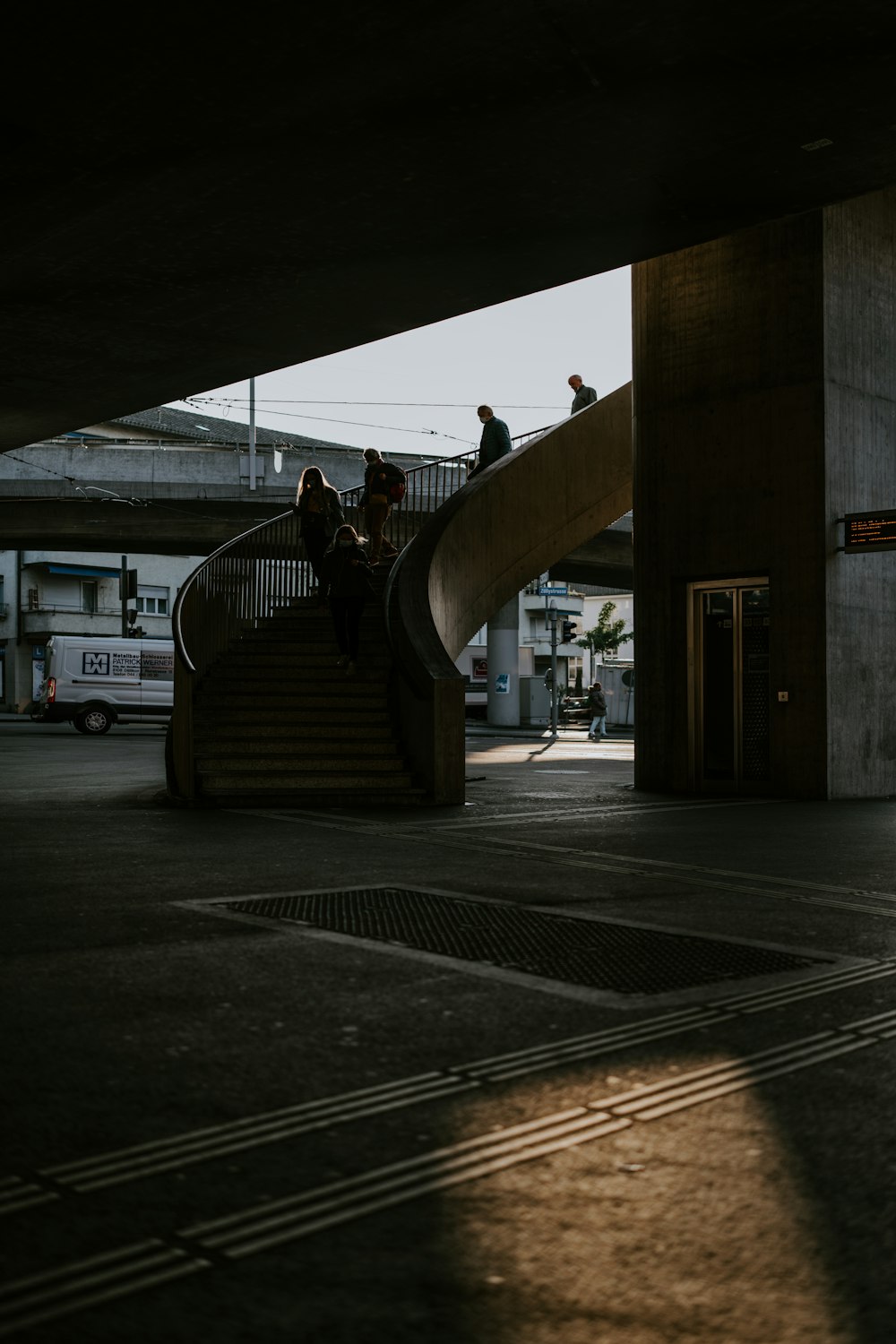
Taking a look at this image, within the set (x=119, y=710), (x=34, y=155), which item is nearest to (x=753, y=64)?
(x=34, y=155)

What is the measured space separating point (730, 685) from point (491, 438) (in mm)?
7528

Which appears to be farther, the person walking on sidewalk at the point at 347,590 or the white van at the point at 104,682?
the white van at the point at 104,682

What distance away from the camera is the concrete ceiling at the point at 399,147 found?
746 cm

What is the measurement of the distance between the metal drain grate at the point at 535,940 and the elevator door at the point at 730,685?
876cm

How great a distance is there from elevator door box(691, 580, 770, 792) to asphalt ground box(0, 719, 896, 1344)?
311 inches

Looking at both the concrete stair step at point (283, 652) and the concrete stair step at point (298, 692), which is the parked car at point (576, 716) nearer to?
the concrete stair step at point (283, 652)

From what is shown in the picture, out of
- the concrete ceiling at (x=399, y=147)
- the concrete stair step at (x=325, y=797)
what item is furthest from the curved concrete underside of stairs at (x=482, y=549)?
the concrete ceiling at (x=399, y=147)

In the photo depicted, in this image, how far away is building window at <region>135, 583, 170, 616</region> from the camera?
69.4 m

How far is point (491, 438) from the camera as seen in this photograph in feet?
71.3

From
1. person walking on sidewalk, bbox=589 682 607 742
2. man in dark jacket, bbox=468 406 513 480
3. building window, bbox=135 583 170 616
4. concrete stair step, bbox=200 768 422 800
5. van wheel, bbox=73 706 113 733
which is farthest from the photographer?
building window, bbox=135 583 170 616

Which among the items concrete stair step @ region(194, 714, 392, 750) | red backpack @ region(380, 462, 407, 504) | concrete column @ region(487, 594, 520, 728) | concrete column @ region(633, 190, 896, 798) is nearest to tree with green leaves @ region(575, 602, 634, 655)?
concrete column @ region(487, 594, 520, 728)

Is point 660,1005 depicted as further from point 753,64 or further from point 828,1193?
point 753,64

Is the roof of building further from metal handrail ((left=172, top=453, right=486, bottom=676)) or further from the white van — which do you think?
metal handrail ((left=172, top=453, right=486, bottom=676))

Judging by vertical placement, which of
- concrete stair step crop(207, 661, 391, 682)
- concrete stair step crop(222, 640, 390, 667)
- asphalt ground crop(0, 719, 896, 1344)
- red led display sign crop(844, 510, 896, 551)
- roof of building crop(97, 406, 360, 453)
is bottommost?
asphalt ground crop(0, 719, 896, 1344)
